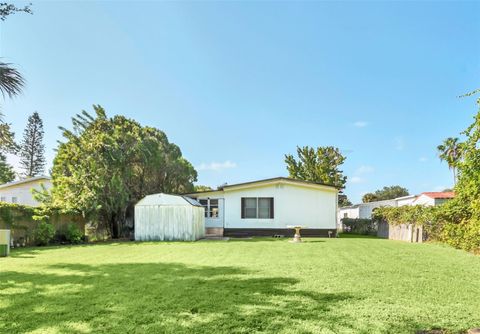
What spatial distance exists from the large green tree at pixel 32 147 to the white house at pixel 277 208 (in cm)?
3515

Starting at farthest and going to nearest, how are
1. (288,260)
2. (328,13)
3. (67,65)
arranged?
(67,65) → (328,13) → (288,260)

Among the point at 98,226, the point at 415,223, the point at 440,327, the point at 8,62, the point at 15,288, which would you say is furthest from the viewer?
the point at 98,226

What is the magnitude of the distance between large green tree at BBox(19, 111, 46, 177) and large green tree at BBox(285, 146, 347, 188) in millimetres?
32696

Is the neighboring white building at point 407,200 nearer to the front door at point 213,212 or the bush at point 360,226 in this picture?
the bush at point 360,226

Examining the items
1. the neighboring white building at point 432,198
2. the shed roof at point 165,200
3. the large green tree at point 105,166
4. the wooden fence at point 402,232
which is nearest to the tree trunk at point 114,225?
the large green tree at point 105,166

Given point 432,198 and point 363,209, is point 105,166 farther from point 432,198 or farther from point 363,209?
point 432,198

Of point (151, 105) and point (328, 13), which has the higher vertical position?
point (328, 13)

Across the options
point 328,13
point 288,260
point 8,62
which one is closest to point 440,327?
point 288,260

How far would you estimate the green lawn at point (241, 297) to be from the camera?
3875 millimetres

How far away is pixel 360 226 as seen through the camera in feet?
82.1

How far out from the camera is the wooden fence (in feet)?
51.8

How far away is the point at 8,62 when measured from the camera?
7.57m

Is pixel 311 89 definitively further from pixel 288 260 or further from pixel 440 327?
pixel 440 327

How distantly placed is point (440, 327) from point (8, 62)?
30.5 ft
